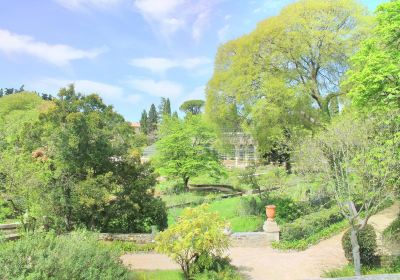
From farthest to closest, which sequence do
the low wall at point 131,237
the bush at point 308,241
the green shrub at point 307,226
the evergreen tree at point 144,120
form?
the evergreen tree at point 144,120, the low wall at point 131,237, the green shrub at point 307,226, the bush at point 308,241

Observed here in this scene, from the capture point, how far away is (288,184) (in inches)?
796

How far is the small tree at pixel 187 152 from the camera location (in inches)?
1442

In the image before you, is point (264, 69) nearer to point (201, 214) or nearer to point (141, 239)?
point (141, 239)

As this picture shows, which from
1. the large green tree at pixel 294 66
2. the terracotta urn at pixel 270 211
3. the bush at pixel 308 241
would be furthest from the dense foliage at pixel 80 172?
the large green tree at pixel 294 66

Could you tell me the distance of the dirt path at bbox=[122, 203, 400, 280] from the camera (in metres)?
12.4

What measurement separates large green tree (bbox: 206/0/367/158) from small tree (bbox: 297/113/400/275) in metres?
11.4

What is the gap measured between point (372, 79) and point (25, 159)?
13810 mm

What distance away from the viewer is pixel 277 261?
13.8 metres

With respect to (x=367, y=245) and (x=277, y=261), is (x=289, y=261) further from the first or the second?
(x=367, y=245)

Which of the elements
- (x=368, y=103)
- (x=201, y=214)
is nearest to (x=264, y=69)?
(x=368, y=103)

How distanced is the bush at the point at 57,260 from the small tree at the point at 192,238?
5.04ft

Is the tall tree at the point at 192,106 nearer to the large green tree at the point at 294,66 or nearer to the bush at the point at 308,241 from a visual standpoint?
the large green tree at the point at 294,66

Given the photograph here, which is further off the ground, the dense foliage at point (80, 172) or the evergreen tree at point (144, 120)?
the evergreen tree at point (144, 120)

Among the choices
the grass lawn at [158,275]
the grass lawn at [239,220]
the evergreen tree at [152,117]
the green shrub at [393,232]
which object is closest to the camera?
the grass lawn at [158,275]
